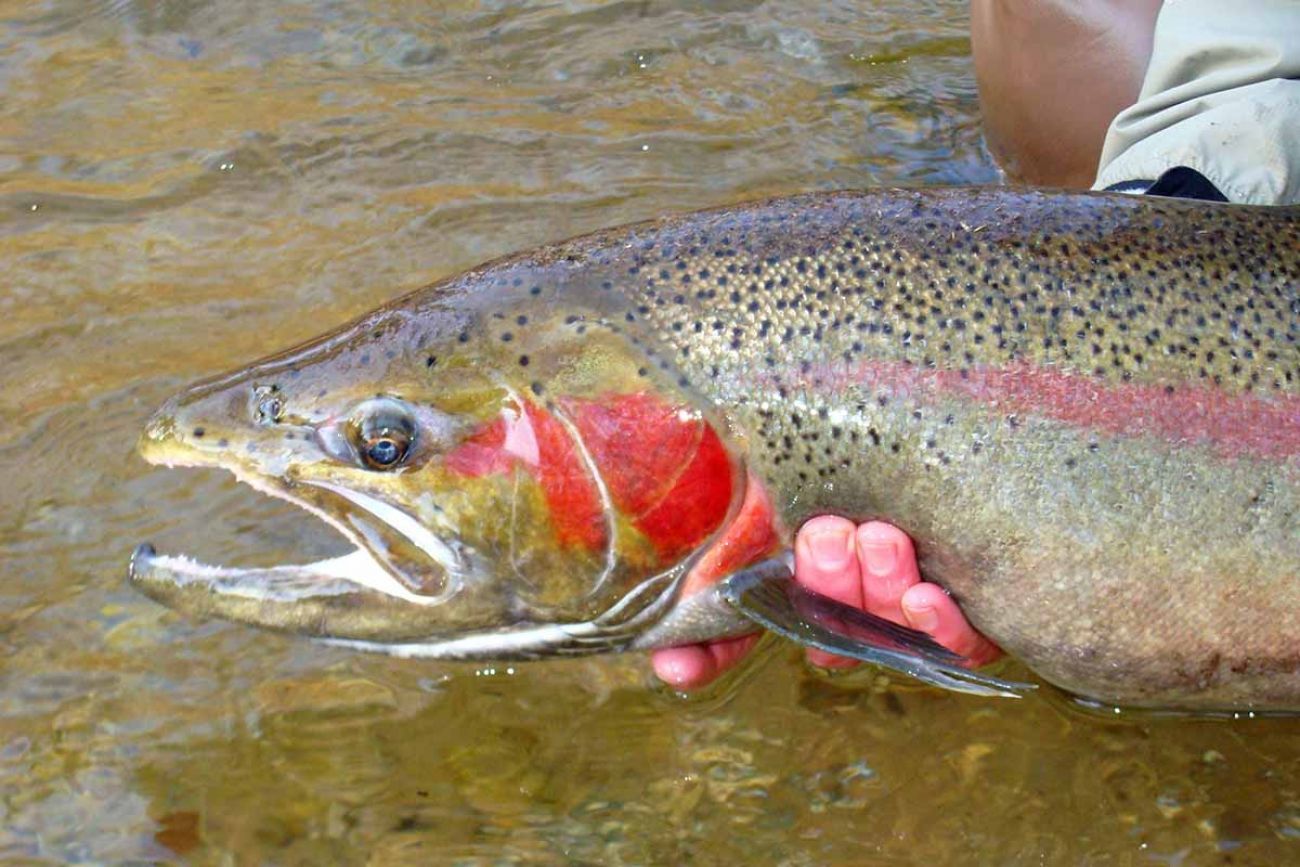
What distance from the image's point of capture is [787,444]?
273 cm

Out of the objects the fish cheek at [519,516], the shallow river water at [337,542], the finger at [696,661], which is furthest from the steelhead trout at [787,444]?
the shallow river water at [337,542]

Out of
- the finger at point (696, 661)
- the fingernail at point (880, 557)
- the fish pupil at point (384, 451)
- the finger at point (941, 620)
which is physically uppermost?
the fish pupil at point (384, 451)

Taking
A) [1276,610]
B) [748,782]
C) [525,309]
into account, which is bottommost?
[748,782]

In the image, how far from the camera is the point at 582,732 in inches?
129

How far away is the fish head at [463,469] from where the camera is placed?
2.65 meters

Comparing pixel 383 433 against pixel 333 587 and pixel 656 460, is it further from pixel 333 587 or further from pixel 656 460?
pixel 656 460

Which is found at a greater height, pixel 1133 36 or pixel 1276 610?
pixel 1133 36

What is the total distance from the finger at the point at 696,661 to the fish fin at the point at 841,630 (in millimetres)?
389

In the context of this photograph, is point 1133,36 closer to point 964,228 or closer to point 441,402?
point 964,228

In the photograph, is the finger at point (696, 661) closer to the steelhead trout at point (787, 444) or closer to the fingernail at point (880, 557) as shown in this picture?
the steelhead trout at point (787, 444)

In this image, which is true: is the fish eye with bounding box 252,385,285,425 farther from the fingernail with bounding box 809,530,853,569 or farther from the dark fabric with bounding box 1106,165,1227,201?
the dark fabric with bounding box 1106,165,1227,201

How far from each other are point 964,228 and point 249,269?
8.91ft

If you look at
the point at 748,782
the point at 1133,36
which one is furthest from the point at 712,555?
the point at 1133,36

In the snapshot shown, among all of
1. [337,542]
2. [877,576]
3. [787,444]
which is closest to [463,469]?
[787,444]
